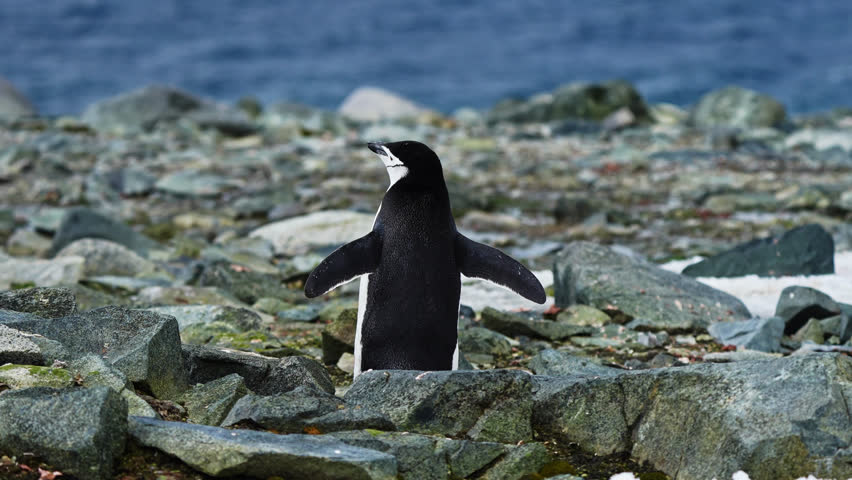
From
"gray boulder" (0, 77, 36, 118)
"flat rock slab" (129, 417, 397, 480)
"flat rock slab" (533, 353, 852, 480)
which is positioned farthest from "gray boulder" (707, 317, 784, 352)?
"gray boulder" (0, 77, 36, 118)

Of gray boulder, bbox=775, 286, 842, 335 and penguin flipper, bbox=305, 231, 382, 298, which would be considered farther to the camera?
gray boulder, bbox=775, 286, 842, 335

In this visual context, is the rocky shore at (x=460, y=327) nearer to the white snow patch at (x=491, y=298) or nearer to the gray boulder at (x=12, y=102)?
the white snow patch at (x=491, y=298)

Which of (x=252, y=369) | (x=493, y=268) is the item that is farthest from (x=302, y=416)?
(x=493, y=268)

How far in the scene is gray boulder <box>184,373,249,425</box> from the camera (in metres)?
3.94

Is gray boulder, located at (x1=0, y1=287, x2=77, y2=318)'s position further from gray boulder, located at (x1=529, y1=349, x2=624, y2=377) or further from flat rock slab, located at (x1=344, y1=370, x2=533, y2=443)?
gray boulder, located at (x1=529, y1=349, x2=624, y2=377)

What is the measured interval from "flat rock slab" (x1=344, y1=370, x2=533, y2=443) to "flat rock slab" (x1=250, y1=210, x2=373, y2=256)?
636 cm

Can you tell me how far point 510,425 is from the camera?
3.94m

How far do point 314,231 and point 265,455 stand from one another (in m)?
7.55

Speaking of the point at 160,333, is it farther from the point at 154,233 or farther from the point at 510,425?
the point at 154,233

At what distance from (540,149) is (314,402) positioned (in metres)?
15.5

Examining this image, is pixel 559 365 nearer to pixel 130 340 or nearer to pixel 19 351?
pixel 130 340

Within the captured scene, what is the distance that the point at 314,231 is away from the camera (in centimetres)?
1075

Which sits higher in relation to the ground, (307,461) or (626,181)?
(307,461)

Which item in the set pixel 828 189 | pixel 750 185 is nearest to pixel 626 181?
pixel 750 185
